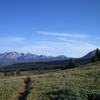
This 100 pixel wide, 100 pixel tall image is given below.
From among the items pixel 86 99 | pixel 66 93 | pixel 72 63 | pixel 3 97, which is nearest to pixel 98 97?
pixel 86 99

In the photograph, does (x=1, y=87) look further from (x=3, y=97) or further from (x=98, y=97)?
(x=98, y=97)

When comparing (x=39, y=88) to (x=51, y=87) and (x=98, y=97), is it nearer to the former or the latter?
(x=51, y=87)

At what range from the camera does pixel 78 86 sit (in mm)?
46594

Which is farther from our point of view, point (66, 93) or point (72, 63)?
point (72, 63)

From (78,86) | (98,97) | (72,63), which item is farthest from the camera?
(72,63)

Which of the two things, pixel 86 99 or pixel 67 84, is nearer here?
pixel 86 99

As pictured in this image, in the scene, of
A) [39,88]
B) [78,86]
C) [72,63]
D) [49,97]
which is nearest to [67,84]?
[78,86]

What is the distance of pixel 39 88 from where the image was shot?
45.5 m

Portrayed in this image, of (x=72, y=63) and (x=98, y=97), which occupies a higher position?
(x=72, y=63)

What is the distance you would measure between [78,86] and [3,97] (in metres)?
14.3

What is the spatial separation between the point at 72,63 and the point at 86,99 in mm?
77412

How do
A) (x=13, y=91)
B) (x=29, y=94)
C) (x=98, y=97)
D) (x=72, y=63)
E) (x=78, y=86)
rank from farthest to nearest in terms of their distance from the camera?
(x=72, y=63), (x=78, y=86), (x=13, y=91), (x=29, y=94), (x=98, y=97)

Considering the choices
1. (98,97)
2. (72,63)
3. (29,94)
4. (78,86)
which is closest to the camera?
(98,97)

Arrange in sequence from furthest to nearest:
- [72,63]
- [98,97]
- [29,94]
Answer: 1. [72,63]
2. [29,94]
3. [98,97]
